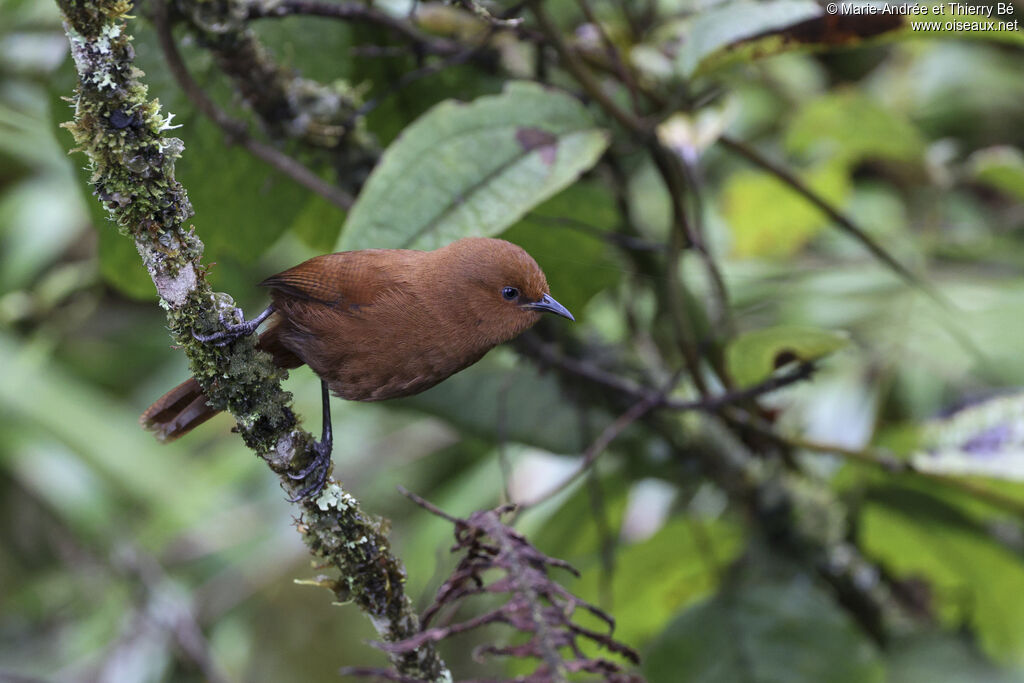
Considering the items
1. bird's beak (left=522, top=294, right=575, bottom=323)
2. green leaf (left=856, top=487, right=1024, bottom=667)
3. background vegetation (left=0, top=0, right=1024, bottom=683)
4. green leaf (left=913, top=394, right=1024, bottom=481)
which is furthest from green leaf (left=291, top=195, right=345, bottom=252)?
green leaf (left=856, top=487, right=1024, bottom=667)

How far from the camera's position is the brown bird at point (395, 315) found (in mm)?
773

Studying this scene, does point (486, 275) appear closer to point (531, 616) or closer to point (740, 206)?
point (531, 616)

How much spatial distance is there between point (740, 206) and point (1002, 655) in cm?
141

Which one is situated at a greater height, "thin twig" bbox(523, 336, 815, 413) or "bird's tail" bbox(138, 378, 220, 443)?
"bird's tail" bbox(138, 378, 220, 443)

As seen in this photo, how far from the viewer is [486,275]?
0.78 m

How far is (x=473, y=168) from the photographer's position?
45.0 inches

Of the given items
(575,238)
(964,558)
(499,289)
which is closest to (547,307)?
(499,289)

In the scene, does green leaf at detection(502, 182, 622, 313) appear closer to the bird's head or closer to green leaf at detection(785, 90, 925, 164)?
the bird's head

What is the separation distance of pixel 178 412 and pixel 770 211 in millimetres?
2203

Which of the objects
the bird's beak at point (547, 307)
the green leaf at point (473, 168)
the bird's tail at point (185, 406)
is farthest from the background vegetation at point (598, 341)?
the bird's beak at point (547, 307)

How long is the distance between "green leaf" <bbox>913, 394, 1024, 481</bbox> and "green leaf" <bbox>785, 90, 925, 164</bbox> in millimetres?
771

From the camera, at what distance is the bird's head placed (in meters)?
0.77

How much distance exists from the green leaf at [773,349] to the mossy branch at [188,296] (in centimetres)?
73

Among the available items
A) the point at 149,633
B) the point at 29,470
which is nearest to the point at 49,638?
the point at 29,470
